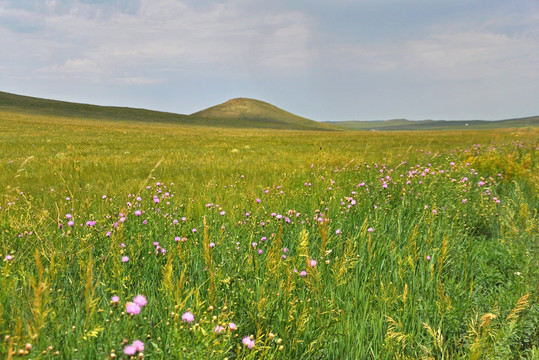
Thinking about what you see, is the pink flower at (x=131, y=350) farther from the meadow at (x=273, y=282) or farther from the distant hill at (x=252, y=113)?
the distant hill at (x=252, y=113)

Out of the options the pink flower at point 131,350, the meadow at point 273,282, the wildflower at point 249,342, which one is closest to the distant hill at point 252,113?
the meadow at point 273,282

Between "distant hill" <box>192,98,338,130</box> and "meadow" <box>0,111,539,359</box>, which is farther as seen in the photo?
"distant hill" <box>192,98,338,130</box>

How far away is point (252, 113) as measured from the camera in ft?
522

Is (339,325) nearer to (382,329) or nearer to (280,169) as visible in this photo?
(382,329)

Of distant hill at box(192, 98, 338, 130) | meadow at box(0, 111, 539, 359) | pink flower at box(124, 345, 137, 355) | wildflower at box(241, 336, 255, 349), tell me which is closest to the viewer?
pink flower at box(124, 345, 137, 355)

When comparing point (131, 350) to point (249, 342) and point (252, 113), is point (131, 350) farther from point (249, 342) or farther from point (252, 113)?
point (252, 113)

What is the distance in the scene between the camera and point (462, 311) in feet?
7.16

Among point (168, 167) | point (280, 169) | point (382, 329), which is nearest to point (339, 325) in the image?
point (382, 329)

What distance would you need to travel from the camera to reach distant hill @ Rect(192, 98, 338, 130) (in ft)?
483

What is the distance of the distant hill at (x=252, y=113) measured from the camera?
483ft

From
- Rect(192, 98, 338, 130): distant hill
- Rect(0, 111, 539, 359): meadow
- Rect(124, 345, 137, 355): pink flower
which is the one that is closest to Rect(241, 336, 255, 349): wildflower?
Rect(0, 111, 539, 359): meadow

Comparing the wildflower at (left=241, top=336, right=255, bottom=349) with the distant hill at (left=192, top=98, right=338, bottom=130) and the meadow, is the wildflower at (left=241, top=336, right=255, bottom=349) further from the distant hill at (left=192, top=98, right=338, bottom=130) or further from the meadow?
the distant hill at (left=192, top=98, right=338, bottom=130)

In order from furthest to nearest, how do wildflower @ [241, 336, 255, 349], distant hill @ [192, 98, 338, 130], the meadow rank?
distant hill @ [192, 98, 338, 130] → the meadow → wildflower @ [241, 336, 255, 349]

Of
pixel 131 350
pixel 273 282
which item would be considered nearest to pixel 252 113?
pixel 273 282
